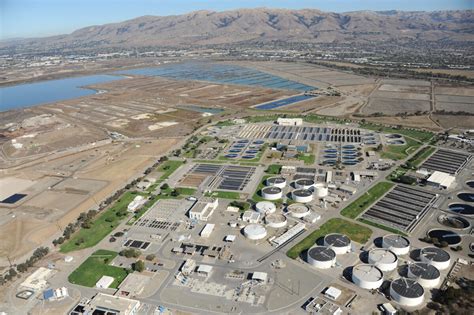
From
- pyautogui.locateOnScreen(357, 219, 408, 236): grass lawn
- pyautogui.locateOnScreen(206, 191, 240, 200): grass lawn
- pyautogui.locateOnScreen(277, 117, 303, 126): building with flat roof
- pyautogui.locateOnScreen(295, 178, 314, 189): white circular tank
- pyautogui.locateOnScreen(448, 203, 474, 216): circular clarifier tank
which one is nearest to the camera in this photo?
pyautogui.locateOnScreen(357, 219, 408, 236): grass lawn

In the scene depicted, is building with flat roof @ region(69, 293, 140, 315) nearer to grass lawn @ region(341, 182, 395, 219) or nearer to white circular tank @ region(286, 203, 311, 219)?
white circular tank @ region(286, 203, 311, 219)

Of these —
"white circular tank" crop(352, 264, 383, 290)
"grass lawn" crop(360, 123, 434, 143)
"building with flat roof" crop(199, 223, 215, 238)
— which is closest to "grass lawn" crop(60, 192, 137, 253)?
"building with flat roof" crop(199, 223, 215, 238)

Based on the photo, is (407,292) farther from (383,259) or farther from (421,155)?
(421,155)

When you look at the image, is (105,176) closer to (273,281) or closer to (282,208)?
(282,208)

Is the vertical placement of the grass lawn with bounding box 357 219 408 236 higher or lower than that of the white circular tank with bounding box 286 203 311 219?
lower

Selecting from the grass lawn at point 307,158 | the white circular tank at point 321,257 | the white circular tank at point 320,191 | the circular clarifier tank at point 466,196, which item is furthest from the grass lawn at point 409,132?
the white circular tank at point 321,257

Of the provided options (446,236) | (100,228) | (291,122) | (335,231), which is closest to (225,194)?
(335,231)
